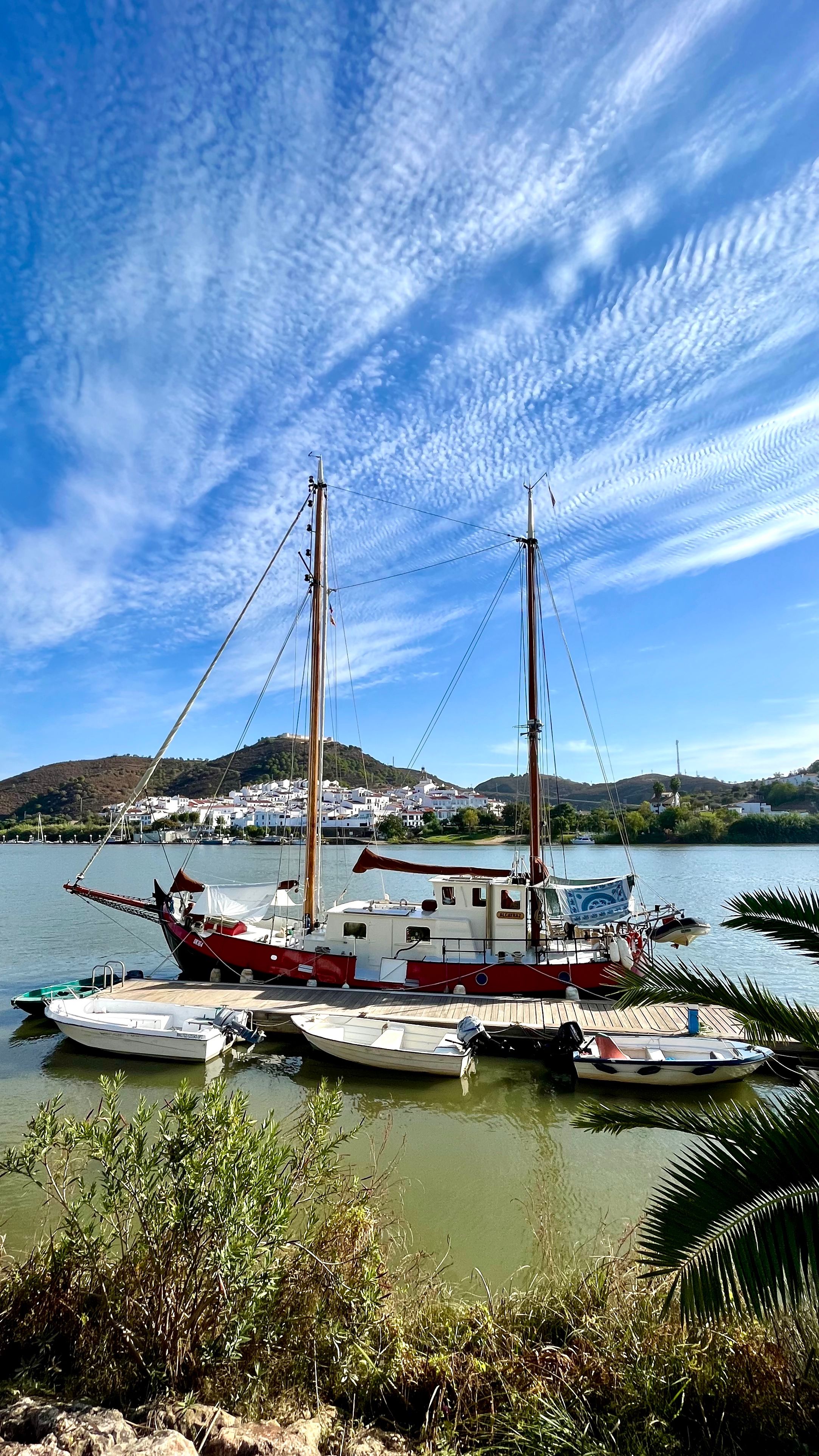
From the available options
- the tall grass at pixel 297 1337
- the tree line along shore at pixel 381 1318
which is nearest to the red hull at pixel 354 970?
the tree line along shore at pixel 381 1318

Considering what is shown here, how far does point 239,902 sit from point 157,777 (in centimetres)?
15976

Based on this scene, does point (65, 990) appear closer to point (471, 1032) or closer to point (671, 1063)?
point (471, 1032)

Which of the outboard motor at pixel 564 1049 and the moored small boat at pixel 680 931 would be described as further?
the moored small boat at pixel 680 931

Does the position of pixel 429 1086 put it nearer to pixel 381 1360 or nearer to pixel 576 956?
pixel 576 956

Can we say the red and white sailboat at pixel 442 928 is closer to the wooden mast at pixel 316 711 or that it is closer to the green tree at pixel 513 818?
the wooden mast at pixel 316 711

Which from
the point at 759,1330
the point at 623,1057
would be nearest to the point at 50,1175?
the point at 759,1330

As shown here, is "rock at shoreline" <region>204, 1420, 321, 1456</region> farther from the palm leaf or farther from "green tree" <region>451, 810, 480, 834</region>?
"green tree" <region>451, 810, 480, 834</region>

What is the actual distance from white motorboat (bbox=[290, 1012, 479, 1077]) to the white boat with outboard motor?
6.89 ft

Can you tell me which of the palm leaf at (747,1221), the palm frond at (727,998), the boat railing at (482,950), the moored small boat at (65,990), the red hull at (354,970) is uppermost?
the palm frond at (727,998)

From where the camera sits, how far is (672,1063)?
11602 mm

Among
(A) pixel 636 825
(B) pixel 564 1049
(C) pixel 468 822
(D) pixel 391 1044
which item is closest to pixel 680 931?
(B) pixel 564 1049

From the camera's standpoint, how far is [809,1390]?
361 cm

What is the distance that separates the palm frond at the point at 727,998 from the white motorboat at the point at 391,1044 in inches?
331

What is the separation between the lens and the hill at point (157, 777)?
463ft
